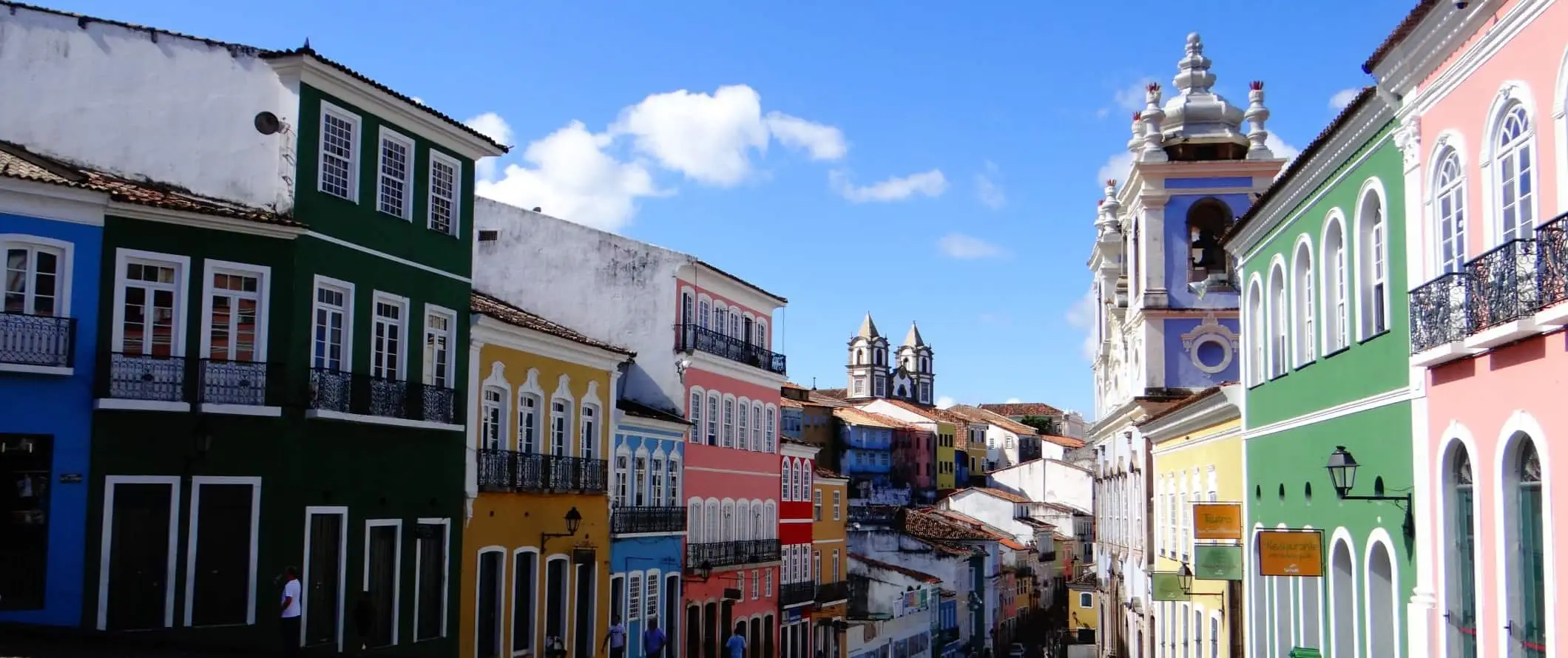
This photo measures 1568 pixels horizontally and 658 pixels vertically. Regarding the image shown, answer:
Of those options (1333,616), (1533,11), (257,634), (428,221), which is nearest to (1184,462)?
(1333,616)

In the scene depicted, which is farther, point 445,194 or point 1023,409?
point 1023,409

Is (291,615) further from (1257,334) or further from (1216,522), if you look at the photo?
(1257,334)

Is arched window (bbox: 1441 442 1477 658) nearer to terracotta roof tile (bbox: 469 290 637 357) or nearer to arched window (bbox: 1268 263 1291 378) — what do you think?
arched window (bbox: 1268 263 1291 378)

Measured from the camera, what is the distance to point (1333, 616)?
792 inches

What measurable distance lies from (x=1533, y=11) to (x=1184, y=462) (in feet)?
70.0

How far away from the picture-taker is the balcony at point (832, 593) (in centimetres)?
5338

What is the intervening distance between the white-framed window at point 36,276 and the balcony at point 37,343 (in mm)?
114

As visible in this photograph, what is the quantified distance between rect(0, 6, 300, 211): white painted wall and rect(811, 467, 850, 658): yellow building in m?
31.7

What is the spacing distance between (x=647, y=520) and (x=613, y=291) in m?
6.38

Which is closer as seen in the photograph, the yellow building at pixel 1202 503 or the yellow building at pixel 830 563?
the yellow building at pixel 1202 503

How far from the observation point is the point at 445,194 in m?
28.0

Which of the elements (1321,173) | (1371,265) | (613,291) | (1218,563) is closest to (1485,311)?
(1371,265)

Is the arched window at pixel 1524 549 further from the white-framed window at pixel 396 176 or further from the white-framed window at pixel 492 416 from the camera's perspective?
the white-framed window at pixel 492 416

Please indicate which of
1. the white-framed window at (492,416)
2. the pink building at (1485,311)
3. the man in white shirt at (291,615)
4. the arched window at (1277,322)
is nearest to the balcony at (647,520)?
the white-framed window at (492,416)
